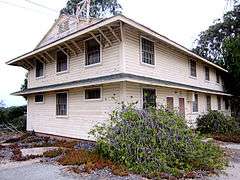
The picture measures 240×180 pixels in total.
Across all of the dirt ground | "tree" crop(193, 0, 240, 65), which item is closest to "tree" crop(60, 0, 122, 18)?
"tree" crop(193, 0, 240, 65)

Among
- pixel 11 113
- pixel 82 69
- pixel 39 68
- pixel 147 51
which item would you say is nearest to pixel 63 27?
pixel 39 68

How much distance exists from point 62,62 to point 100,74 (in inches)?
147

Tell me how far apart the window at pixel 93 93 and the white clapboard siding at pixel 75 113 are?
259mm

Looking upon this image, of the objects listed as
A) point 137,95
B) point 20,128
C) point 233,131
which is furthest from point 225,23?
point 20,128

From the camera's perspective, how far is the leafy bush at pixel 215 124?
710 inches

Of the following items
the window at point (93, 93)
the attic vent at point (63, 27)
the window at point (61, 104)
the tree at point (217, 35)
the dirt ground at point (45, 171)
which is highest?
the tree at point (217, 35)

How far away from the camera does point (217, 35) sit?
1216 inches

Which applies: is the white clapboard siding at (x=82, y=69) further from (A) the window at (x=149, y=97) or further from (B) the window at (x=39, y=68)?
(A) the window at (x=149, y=97)

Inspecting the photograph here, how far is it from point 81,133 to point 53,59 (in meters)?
5.09

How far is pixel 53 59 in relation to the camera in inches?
640

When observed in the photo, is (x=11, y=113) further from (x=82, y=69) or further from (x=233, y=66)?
(x=233, y=66)

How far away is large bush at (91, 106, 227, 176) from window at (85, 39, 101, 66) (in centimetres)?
484

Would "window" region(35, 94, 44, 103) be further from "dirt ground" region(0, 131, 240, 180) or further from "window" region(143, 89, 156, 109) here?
"window" region(143, 89, 156, 109)

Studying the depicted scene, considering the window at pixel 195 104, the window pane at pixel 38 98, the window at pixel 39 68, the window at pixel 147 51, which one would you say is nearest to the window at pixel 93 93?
the window at pixel 147 51
